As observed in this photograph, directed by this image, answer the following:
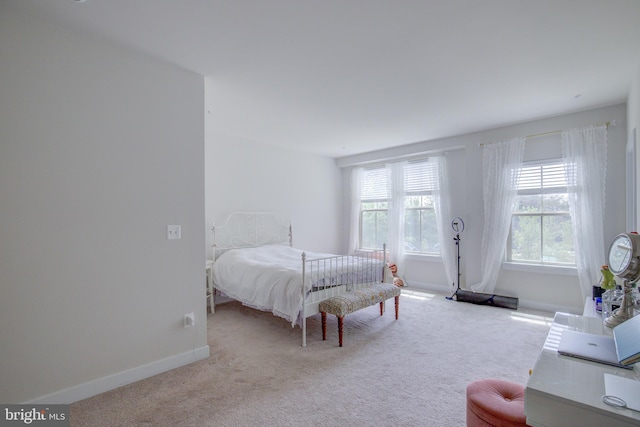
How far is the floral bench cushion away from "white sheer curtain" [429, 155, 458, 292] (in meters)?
1.75

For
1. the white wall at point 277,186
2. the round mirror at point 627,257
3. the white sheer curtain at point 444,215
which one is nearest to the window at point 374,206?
the white wall at point 277,186

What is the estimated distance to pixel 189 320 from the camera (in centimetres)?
275

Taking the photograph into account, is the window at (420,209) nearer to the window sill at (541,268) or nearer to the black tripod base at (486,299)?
the black tripod base at (486,299)

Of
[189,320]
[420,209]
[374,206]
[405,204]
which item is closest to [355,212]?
[374,206]

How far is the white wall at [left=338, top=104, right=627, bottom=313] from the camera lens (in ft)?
12.2

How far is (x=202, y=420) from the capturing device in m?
1.97

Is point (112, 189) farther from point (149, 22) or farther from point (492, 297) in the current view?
point (492, 297)

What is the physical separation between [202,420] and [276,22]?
2751 mm

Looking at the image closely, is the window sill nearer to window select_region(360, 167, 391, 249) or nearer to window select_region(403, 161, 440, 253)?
window select_region(403, 161, 440, 253)

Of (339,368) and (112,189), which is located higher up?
(112,189)

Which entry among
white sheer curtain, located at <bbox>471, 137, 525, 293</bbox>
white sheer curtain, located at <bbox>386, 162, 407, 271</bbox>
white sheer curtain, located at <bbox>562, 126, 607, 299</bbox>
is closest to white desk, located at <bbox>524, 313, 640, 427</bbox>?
white sheer curtain, located at <bbox>562, 126, 607, 299</bbox>

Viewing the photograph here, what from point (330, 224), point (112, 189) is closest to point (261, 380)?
point (112, 189)
